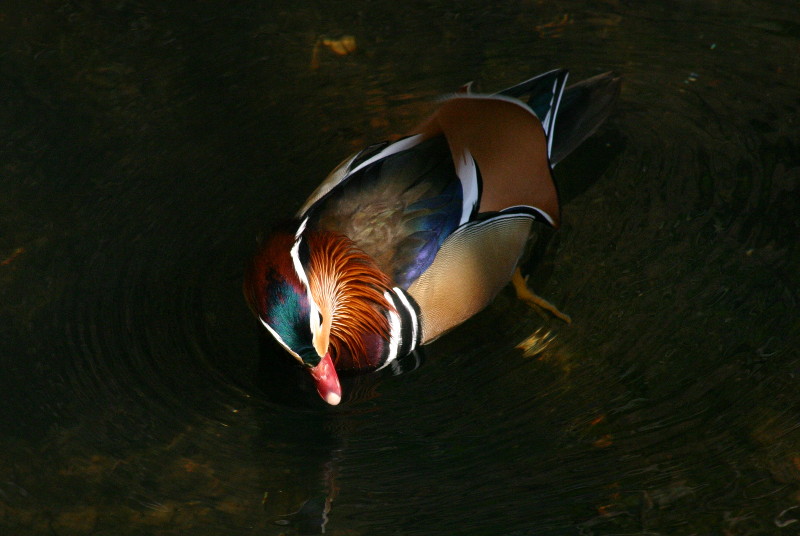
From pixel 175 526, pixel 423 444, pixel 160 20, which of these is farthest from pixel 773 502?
pixel 160 20

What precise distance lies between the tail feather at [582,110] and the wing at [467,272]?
1.52ft

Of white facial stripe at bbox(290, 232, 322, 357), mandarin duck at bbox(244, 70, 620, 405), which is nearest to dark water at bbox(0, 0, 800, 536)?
mandarin duck at bbox(244, 70, 620, 405)

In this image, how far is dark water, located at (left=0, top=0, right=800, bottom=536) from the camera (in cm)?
332

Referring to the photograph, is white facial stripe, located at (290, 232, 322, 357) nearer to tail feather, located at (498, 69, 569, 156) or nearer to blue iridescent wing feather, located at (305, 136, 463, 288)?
blue iridescent wing feather, located at (305, 136, 463, 288)

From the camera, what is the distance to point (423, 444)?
3.48 metres

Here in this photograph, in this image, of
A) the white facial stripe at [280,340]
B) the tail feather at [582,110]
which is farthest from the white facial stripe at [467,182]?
the white facial stripe at [280,340]

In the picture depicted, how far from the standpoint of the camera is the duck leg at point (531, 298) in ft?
12.9

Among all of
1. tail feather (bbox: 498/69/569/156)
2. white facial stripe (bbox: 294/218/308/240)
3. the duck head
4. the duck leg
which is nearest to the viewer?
the duck head

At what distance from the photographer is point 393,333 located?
396 centimetres

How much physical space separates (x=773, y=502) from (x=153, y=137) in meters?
3.14

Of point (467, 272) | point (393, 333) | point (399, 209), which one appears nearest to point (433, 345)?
point (393, 333)

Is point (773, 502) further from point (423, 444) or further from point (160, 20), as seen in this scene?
point (160, 20)

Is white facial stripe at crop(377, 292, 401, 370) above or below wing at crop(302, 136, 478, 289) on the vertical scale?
below

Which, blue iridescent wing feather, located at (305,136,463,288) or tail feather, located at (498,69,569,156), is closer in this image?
blue iridescent wing feather, located at (305,136,463,288)
